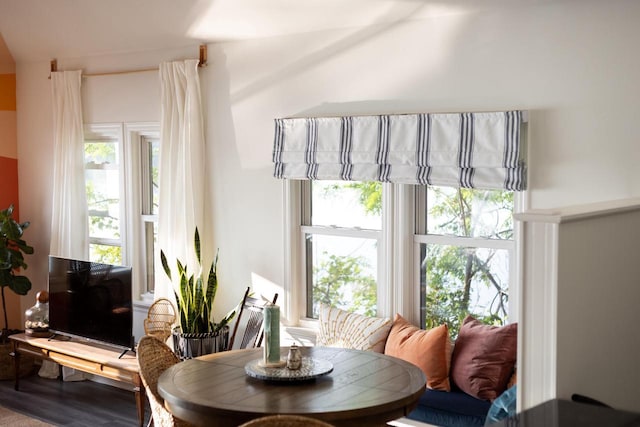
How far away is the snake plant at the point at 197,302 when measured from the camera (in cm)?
554

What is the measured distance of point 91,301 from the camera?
20.4ft

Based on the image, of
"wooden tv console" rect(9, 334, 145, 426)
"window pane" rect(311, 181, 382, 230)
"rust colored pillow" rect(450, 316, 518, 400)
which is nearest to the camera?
"rust colored pillow" rect(450, 316, 518, 400)

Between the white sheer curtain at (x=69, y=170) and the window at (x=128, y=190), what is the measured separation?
5.6 inches

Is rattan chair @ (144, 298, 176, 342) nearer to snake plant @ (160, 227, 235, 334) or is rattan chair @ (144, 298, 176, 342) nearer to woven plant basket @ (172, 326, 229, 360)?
snake plant @ (160, 227, 235, 334)

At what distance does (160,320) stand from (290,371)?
2.58m

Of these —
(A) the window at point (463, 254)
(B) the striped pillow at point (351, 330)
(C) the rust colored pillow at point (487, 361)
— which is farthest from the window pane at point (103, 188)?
(C) the rust colored pillow at point (487, 361)

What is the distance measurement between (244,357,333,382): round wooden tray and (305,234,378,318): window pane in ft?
4.56

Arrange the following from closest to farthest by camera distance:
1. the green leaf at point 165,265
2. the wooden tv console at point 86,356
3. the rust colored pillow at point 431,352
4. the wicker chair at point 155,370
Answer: the wicker chair at point 155,370, the rust colored pillow at point 431,352, the wooden tv console at point 86,356, the green leaf at point 165,265

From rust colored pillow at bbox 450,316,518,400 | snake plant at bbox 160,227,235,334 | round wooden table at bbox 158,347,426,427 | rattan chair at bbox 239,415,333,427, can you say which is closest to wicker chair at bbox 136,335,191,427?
round wooden table at bbox 158,347,426,427

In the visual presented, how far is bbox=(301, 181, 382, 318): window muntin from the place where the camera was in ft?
17.2

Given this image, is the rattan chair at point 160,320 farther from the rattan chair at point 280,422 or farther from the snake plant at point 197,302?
the rattan chair at point 280,422

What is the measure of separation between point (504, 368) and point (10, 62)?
509 centimetres

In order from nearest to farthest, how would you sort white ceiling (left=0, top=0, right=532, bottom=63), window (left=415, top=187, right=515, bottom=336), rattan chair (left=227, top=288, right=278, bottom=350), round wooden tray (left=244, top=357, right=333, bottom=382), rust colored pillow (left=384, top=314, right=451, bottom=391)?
round wooden tray (left=244, top=357, right=333, bottom=382), rust colored pillow (left=384, top=314, right=451, bottom=391), window (left=415, top=187, right=515, bottom=336), white ceiling (left=0, top=0, right=532, bottom=63), rattan chair (left=227, top=288, right=278, bottom=350)

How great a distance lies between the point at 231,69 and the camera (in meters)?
5.72
